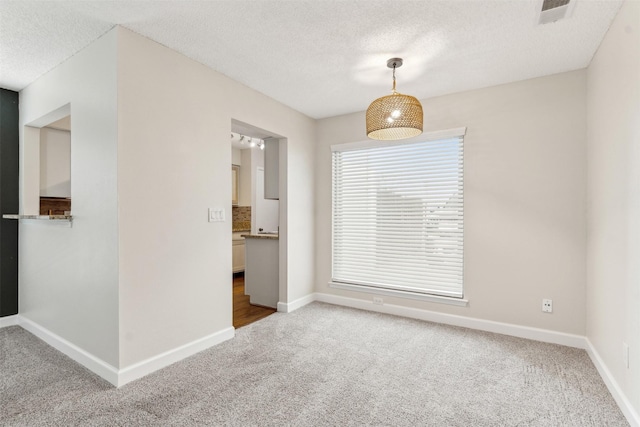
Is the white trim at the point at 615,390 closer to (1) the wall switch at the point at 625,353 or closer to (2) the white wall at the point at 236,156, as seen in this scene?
(1) the wall switch at the point at 625,353

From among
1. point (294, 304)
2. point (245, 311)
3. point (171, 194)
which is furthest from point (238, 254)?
point (171, 194)

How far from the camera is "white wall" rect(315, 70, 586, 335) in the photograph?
9.60 ft

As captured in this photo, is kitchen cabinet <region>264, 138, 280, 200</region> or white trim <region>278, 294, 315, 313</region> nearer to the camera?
white trim <region>278, 294, 315, 313</region>

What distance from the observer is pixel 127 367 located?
2293mm

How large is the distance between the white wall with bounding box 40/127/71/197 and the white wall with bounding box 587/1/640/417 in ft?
16.5

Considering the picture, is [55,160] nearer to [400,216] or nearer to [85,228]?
[85,228]

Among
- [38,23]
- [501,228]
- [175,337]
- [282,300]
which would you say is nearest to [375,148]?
[501,228]

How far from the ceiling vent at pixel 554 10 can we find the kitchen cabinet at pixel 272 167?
2.82 m

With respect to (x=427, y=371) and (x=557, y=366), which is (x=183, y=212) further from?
(x=557, y=366)

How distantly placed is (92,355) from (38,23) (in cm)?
241

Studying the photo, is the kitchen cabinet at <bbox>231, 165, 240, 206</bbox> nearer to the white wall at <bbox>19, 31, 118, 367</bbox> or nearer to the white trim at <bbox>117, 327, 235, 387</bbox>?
the white wall at <bbox>19, 31, 118, 367</bbox>

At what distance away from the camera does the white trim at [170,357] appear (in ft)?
7.53

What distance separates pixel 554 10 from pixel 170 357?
12.1 ft

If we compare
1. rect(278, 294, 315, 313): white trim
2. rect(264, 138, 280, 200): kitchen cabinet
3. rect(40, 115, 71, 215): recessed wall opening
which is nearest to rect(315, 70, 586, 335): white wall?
rect(278, 294, 315, 313): white trim
